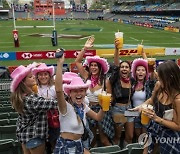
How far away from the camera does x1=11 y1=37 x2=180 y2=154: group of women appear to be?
307 centimetres

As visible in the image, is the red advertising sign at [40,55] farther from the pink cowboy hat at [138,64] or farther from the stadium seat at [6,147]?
the stadium seat at [6,147]

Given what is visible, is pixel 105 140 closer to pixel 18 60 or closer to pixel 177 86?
pixel 177 86

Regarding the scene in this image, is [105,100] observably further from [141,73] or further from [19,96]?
[141,73]

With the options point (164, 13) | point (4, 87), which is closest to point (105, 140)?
point (4, 87)

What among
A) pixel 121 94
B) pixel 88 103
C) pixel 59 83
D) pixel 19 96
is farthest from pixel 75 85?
pixel 121 94

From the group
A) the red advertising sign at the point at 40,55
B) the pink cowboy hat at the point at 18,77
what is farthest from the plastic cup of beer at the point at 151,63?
the red advertising sign at the point at 40,55

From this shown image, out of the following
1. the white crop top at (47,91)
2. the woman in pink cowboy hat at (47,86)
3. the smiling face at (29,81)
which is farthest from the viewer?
the white crop top at (47,91)

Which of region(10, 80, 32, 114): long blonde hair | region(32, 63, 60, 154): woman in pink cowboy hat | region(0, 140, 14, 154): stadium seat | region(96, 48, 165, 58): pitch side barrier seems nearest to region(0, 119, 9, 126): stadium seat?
region(0, 140, 14, 154): stadium seat

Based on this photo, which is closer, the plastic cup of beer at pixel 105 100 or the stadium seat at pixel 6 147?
the plastic cup of beer at pixel 105 100

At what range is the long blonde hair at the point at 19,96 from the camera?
338cm

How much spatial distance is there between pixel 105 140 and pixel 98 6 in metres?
100

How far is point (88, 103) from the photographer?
384cm

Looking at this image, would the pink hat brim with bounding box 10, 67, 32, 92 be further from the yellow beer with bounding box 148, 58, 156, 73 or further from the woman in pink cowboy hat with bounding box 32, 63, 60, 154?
the yellow beer with bounding box 148, 58, 156, 73

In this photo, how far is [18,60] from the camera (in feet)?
62.8
